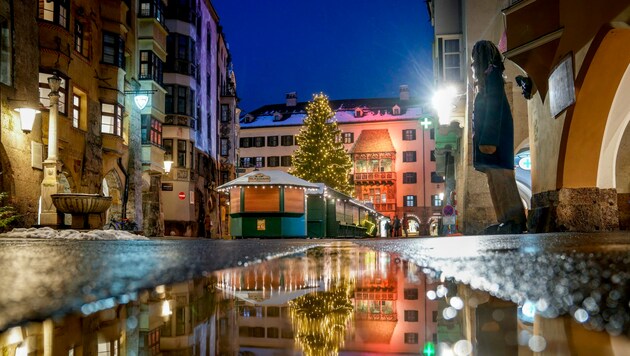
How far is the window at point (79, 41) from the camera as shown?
2086cm

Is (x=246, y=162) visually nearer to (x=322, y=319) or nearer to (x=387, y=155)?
(x=387, y=155)

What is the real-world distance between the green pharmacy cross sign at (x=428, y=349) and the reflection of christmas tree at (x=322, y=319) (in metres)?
0.13

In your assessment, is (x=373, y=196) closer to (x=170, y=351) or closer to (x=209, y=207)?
(x=209, y=207)

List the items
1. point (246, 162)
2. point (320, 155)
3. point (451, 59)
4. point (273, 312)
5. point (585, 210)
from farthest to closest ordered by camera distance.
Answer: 1. point (246, 162)
2. point (320, 155)
3. point (451, 59)
4. point (585, 210)
5. point (273, 312)

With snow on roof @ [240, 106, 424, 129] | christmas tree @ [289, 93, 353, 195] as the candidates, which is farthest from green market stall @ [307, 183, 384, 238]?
snow on roof @ [240, 106, 424, 129]

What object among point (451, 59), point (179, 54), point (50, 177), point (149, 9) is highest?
point (149, 9)

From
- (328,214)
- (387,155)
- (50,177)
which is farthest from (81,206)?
(387,155)

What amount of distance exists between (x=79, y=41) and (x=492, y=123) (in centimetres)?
1795

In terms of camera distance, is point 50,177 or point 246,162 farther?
point 246,162

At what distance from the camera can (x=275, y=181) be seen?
25.0 metres

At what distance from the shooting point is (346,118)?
69875 millimetres

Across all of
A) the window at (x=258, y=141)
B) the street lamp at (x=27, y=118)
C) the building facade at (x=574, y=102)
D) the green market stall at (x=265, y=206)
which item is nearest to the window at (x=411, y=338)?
the building facade at (x=574, y=102)

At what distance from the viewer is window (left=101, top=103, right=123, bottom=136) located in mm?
23328

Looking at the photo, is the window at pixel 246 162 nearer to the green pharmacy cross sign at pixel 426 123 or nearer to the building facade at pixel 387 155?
the building facade at pixel 387 155
